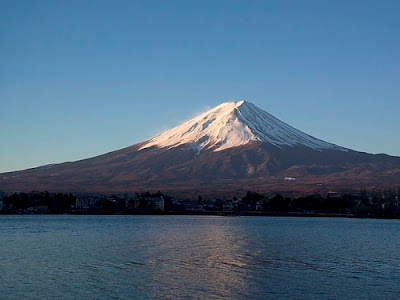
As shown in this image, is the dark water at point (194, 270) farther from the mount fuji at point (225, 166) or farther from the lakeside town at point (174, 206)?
the mount fuji at point (225, 166)

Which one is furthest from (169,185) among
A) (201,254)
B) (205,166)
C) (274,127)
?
(201,254)

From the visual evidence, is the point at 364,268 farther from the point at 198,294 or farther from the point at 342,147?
the point at 342,147

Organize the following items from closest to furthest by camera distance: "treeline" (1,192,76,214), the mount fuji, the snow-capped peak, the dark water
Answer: the dark water → "treeline" (1,192,76,214) → the mount fuji → the snow-capped peak

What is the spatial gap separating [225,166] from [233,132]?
64.0 ft

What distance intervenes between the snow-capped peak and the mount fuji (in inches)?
9.4

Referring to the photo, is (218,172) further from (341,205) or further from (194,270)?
(194,270)

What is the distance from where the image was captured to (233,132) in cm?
15650

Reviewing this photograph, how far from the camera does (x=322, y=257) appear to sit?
81.8 ft

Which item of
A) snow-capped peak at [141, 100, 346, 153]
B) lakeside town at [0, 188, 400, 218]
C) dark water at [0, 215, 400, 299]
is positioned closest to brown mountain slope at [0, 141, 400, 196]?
snow-capped peak at [141, 100, 346, 153]

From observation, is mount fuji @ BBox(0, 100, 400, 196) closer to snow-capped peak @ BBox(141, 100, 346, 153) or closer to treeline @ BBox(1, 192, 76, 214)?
snow-capped peak @ BBox(141, 100, 346, 153)

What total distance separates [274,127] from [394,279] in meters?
148

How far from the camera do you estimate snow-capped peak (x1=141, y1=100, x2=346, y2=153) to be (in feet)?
504

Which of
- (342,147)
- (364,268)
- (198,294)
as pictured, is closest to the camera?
(198,294)

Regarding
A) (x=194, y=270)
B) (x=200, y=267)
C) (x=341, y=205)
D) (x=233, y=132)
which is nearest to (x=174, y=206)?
(x=341, y=205)
